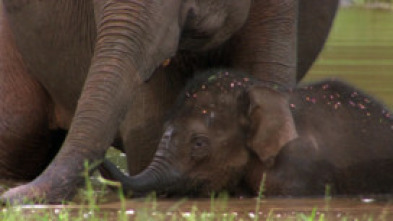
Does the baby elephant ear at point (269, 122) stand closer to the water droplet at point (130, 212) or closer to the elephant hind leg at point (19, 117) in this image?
the water droplet at point (130, 212)

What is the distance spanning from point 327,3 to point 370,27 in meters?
22.6

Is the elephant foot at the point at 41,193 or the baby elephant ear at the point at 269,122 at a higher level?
the baby elephant ear at the point at 269,122

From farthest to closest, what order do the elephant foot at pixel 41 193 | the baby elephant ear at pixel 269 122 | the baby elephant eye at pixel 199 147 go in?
the baby elephant eye at pixel 199 147, the baby elephant ear at pixel 269 122, the elephant foot at pixel 41 193

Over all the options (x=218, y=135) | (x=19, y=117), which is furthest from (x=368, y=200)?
(x=19, y=117)

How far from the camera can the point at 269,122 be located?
1020cm

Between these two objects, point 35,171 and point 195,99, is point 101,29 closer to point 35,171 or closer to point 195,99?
point 195,99

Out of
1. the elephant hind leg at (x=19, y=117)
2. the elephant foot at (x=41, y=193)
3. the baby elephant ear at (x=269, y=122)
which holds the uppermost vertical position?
the baby elephant ear at (x=269, y=122)

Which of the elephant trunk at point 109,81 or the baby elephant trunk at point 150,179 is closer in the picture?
the elephant trunk at point 109,81

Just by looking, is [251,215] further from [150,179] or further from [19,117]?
[19,117]

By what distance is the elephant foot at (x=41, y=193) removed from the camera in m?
8.96

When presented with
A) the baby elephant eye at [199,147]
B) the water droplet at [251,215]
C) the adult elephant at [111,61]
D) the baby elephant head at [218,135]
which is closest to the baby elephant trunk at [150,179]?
the baby elephant head at [218,135]

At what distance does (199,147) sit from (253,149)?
1.14 feet

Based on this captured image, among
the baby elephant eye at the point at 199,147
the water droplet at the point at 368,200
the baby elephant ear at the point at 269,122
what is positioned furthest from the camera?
the baby elephant eye at the point at 199,147

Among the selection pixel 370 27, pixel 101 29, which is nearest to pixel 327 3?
pixel 101 29
